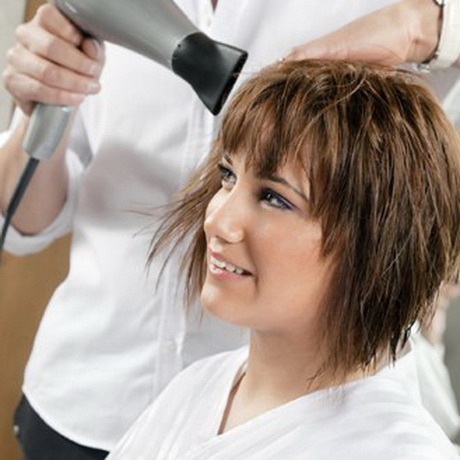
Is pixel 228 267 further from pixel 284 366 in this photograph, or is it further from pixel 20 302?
pixel 20 302

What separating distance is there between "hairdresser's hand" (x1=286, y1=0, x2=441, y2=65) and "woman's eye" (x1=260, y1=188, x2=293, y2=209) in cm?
14

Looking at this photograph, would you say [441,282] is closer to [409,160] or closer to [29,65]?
[409,160]

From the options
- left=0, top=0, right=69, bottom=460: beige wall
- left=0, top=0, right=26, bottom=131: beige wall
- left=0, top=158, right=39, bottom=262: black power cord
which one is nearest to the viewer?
left=0, top=158, right=39, bottom=262: black power cord

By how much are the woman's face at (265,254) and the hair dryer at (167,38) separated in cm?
9

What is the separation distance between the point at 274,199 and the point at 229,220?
0.04m

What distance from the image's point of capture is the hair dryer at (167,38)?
0.88m

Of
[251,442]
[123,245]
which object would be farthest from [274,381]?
[123,245]

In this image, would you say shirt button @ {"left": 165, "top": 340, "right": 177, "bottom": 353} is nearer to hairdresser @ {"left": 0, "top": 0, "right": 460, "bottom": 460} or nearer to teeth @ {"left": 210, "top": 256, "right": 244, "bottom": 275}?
hairdresser @ {"left": 0, "top": 0, "right": 460, "bottom": 460}

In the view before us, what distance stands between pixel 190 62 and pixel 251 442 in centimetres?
34

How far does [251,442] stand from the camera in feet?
2.93

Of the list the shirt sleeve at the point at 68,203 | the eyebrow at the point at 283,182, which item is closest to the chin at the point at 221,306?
the eyebrow at the point at 283,182

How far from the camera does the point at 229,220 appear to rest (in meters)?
0.83

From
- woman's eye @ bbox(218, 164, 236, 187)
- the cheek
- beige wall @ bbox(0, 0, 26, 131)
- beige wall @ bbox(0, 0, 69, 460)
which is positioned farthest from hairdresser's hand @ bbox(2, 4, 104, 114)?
beige wall @ bbox(0, 0, 69, 460)

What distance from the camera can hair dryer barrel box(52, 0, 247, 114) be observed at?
882 millimetres
